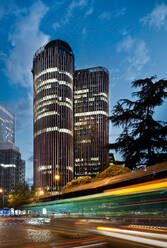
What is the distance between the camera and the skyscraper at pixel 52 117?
13375cm

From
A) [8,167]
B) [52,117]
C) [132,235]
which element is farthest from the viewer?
[8,167]

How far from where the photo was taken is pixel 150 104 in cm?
2912

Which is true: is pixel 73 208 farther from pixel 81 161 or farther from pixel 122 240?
pixel 81 161

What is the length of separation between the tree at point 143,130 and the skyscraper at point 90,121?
4529 inches

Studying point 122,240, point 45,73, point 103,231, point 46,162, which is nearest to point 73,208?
point 103,231

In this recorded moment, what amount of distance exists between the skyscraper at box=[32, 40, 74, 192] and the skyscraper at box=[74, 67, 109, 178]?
42.8ft

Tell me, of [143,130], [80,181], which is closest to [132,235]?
[143,130]

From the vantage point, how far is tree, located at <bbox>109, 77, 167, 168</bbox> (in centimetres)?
2720

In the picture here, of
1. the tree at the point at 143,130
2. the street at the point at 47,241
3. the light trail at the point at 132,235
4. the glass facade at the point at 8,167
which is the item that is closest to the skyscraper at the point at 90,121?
the glass facade at the point at 8,167

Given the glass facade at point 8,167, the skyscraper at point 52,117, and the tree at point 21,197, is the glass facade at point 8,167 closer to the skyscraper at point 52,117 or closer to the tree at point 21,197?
the skyscraper at point 52,117

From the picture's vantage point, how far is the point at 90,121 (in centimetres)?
15425

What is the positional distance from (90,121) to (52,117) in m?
27.0

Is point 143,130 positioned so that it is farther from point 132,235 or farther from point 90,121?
point 90,121

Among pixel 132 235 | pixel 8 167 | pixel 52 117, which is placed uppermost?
pixel 52 117
